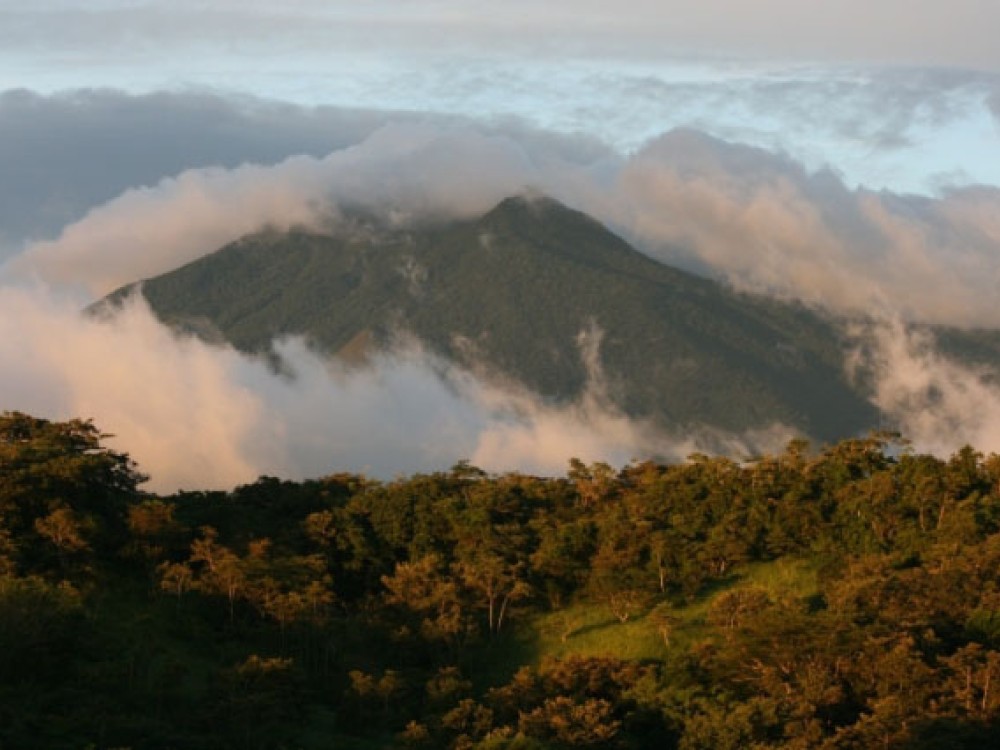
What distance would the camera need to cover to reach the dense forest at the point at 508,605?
160ft

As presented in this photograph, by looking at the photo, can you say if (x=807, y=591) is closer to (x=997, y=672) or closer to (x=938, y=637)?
(x=938, y=637)

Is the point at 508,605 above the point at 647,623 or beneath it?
above

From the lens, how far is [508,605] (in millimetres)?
63750

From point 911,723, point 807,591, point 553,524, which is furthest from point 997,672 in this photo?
point 553,524

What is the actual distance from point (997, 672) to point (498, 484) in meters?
30.1

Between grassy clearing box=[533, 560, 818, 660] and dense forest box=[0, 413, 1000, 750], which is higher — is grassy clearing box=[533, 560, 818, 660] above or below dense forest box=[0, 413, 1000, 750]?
below

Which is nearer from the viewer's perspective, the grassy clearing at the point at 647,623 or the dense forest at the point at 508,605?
the dense forest at the point at 508,605

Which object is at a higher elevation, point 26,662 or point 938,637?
point 26,662

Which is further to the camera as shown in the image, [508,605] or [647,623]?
[508,605]

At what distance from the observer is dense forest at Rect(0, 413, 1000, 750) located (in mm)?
48750

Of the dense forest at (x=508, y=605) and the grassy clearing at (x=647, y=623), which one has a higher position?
the dense forest at (x=508, y=605)

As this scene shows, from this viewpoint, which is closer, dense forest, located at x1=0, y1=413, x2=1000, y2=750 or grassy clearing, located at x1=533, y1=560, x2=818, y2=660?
dense forest, located at x1=0, y1=413, x2=1000, y2=750

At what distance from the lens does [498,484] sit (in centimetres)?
7550

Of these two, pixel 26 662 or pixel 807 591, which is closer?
pixel 26 662
